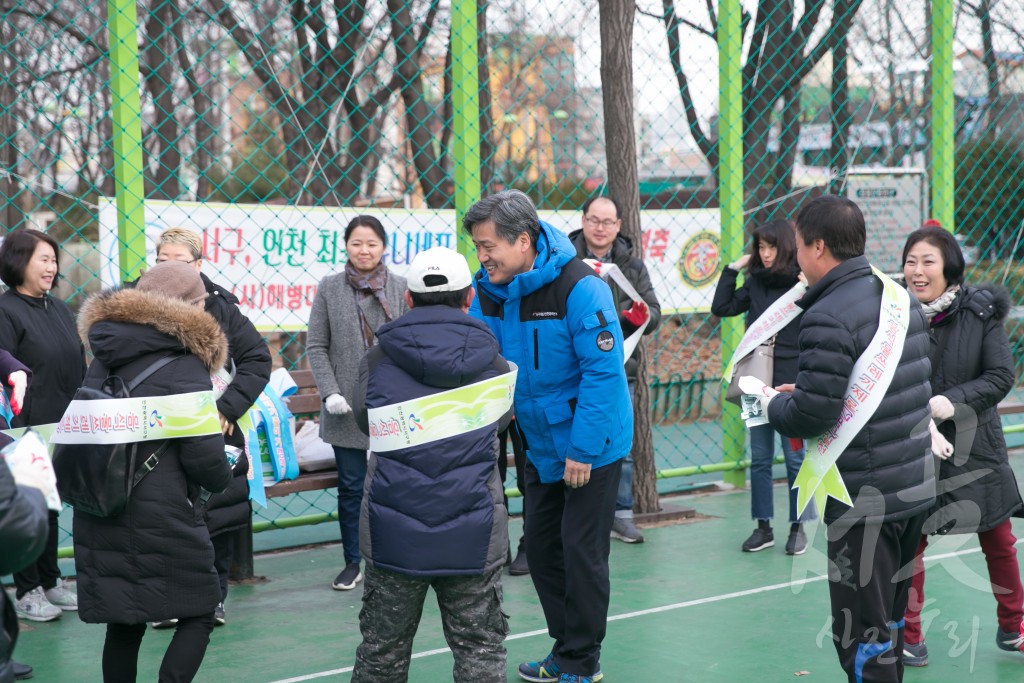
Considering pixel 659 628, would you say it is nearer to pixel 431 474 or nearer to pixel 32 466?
pixel 431 474

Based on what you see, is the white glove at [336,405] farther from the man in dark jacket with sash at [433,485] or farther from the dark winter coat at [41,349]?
the man in dark jacket with sash at [433,485]

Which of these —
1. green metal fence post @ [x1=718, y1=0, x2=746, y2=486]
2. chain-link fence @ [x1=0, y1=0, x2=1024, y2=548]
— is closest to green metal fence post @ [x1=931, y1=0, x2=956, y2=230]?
chain-link fence @ [x1=0, y1=0, x2=1024, y2=548]

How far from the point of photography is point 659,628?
4836 mm

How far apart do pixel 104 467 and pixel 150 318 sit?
0.46 m

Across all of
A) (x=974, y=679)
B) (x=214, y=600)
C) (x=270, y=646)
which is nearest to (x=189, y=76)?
(x=270, y=646)

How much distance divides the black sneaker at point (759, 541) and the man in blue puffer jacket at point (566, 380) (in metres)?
2.25

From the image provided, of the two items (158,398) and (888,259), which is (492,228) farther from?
(888,259)

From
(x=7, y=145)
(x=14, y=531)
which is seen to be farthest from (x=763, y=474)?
(x=7, y=145)

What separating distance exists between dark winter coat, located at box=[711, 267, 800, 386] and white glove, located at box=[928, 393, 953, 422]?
1.47 m

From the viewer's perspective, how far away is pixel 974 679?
164 inches

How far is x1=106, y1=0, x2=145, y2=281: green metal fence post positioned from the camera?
5430 mm

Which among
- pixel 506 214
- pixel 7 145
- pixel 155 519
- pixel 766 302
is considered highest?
pixel 7 145

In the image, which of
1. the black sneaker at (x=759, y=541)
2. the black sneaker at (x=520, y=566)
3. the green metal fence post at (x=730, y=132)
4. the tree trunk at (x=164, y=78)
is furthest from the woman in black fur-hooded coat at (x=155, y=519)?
the tree trunk at (x=164, y=78)

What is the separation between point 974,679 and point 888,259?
4597mm
